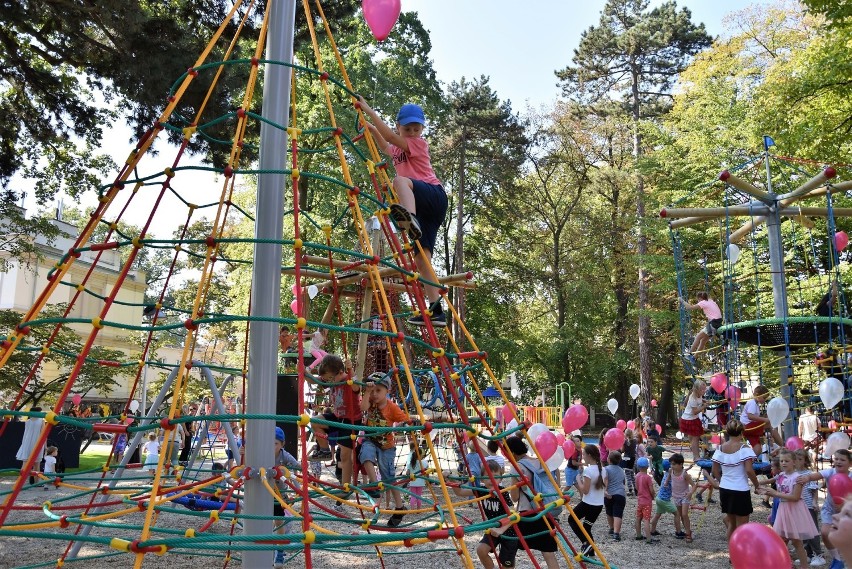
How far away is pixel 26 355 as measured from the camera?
54.0 ft

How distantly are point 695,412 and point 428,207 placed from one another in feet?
26.5

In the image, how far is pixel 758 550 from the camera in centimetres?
276

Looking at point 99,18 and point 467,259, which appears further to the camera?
point 467,259

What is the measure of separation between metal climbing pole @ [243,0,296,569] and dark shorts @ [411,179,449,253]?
1077 mm

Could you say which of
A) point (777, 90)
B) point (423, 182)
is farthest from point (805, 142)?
point (423, 182)

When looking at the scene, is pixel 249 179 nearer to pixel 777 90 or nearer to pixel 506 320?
pixel 506 320

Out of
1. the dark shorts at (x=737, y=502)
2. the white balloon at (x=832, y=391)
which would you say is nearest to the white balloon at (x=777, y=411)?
the white balloon at (x=832, y=391)

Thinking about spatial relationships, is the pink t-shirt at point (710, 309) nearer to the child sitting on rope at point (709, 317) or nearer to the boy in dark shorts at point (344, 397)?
the child sitting on rope at point (709, 317)

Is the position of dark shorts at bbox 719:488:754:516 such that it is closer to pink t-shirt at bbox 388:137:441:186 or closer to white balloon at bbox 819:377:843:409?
white balloon at bbox 819:377:843:409

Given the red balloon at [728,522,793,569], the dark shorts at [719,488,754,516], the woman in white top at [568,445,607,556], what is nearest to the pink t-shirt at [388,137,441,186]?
the red balloon at [728,522,793,569]

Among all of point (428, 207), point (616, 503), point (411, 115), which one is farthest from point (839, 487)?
point (411, 115)

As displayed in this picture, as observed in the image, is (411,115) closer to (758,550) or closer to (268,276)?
(268,276)

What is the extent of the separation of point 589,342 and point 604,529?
2382 cm

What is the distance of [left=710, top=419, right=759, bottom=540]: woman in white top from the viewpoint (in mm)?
7340
